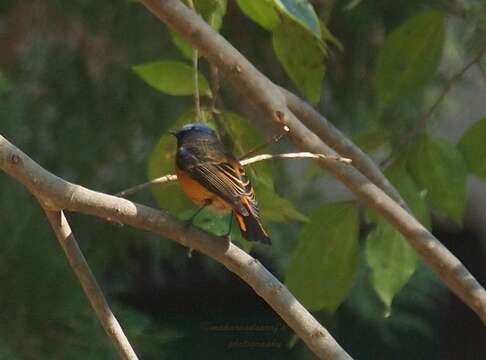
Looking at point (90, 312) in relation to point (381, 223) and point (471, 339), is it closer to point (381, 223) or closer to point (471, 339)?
point (381, 223)

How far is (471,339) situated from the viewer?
2.62m

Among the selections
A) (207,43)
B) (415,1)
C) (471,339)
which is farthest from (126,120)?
(471,339)

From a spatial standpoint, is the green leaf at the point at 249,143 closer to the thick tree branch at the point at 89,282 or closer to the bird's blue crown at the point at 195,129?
the bird's blue crown at the point at 195,129

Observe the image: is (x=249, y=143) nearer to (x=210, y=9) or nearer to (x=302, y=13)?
(x=210, y=9)

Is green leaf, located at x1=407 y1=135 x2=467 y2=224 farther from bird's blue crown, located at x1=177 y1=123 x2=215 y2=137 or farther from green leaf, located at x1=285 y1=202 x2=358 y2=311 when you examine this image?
bird's blue crown, located at x1=177 y1=123 x2=215 y2=137

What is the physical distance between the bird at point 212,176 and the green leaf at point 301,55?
103 mm

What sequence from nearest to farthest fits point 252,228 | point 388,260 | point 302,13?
point 302,13 → point 252,228 → point 388,260

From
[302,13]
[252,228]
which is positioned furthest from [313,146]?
[302,13]

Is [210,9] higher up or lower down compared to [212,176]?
higher up

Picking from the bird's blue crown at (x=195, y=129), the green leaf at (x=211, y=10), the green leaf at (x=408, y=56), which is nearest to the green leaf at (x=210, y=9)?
the green leaf at (x=211, y=10)

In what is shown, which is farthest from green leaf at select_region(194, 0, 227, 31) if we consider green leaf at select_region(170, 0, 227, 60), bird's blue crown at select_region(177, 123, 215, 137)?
bird's blue crown at select_region(177, 123, 215, 137)

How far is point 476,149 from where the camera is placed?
46.4 inches

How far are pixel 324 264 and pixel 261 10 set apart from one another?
10.7 inches

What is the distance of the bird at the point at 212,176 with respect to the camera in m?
1.07
